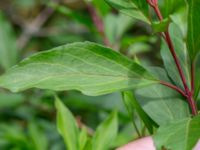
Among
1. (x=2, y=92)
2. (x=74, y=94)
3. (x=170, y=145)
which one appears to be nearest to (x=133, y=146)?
(x=170, y=145)

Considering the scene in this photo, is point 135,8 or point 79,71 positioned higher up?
point 135,8

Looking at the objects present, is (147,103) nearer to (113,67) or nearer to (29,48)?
(113,67)

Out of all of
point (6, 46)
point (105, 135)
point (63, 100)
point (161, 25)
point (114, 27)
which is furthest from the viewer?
point (6, 46)

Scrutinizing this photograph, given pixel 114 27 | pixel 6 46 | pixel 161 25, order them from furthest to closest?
pixel 6 46 → pixel 114 27 → pixel 161 25

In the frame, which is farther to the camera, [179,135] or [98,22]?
[98,22]

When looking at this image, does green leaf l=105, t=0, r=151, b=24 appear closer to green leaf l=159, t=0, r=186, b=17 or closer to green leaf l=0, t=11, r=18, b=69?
green leaf l=159, t=0, r=186, b=17

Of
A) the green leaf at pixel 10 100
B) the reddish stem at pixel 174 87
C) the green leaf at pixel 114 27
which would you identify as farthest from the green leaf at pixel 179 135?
the green leaf at pixel 10 100

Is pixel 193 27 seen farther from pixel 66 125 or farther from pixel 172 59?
pixel 66 125

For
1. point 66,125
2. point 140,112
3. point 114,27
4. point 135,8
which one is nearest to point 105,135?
point 66,125
